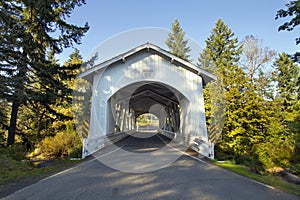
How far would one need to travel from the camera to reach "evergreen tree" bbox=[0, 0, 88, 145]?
7.89 m

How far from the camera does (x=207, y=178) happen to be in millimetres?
4887

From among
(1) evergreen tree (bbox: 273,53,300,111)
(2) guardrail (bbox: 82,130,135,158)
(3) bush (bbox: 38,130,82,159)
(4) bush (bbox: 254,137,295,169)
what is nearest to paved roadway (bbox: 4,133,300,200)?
(2) guardrail (bbox: 82,130,135,158)

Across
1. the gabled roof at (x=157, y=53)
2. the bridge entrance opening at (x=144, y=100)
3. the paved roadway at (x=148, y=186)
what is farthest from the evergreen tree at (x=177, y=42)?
the paved roadway at (x=148, y=186)

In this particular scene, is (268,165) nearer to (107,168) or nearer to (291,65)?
(107,168)

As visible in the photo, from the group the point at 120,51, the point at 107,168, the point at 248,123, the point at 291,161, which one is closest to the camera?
the point at 107,168

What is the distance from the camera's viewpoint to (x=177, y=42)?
42.1 m

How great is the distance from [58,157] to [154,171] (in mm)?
5220

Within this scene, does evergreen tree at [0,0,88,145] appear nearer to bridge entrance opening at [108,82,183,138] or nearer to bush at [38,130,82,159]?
bush at [38,130,82,159]

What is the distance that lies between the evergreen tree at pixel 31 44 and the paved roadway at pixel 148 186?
4.87 m

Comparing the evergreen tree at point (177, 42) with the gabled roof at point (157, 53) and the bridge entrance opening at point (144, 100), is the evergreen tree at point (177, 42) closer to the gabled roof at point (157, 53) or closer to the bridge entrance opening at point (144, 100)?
the bridge entrance opening at point (144, 100)

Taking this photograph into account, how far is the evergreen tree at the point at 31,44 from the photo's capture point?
25.9 feet

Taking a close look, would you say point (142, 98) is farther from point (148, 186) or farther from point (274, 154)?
point (148, 186)

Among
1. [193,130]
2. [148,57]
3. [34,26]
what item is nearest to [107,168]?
[193,130]

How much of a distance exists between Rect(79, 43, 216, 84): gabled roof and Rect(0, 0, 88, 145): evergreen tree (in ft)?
5.90
